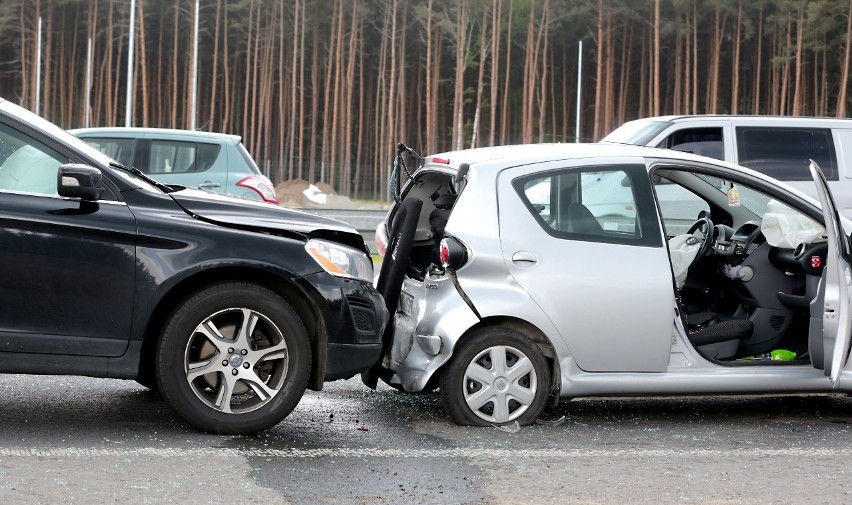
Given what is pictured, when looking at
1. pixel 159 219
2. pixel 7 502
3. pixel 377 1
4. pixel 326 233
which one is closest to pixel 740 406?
pixel 326 233

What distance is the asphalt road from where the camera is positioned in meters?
4.97

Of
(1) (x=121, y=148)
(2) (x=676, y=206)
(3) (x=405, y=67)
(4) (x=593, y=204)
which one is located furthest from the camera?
(3) (x=405, y=67)

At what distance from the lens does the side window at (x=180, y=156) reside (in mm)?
14477

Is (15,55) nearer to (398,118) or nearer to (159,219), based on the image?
(398,118)

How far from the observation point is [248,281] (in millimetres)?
6055

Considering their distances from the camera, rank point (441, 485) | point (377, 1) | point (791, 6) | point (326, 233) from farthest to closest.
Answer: point (377, 1)
point (791, 6)
point (326, 233)
point (441, 485)

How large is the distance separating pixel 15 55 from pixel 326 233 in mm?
66840

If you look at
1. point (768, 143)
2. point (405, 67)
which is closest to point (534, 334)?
point (768, 143)

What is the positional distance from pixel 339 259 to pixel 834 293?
2.59 meters

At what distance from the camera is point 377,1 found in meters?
58.4

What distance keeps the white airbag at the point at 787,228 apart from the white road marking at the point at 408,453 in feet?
4.55

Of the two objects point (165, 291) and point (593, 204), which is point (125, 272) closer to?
point (165, 291)

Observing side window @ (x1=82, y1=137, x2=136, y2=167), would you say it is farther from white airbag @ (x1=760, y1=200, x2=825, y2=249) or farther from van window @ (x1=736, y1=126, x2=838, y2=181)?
white airbag @ (x1=760, y1=200, x2=825, y2=249)

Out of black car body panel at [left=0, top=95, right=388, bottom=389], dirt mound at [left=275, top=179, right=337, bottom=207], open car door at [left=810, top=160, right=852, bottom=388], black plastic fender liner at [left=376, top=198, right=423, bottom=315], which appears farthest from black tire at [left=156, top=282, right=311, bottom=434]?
dirt mound at [left=275, top=179, right=337, bottom=207]
